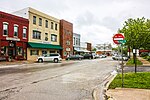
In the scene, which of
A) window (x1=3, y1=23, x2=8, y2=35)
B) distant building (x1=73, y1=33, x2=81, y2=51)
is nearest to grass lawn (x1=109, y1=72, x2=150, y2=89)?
window (x1=3, y1=23, x2=8, y2=35)

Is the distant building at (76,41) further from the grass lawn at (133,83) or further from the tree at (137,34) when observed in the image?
the grass lawn at (133,83)

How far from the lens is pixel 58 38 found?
53.6m

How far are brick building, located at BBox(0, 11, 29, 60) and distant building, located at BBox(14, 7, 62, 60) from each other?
1.66m

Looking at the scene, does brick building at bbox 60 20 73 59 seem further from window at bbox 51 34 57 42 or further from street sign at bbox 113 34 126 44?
street sign at bbox 113 34 126 44

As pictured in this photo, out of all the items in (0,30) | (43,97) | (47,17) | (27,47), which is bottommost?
(43,97)

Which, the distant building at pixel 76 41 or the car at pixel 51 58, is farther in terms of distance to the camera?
the distant building at pixel 76 41

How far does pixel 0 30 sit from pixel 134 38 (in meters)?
21.4

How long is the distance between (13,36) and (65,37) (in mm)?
21024

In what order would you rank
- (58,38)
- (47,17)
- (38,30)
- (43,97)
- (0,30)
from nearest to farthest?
(43,97) → (0,30) → (38,30) → (47,17) → (58,38)

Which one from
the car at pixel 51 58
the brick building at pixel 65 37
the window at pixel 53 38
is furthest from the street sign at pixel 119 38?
the brick building at pixel 65 37

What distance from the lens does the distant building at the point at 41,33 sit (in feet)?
136

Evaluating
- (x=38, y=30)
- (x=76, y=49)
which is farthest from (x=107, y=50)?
(x=38, y=30)

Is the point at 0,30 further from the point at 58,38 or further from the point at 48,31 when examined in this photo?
the point at 58,38

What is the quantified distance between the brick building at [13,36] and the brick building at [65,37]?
50.0 feet
